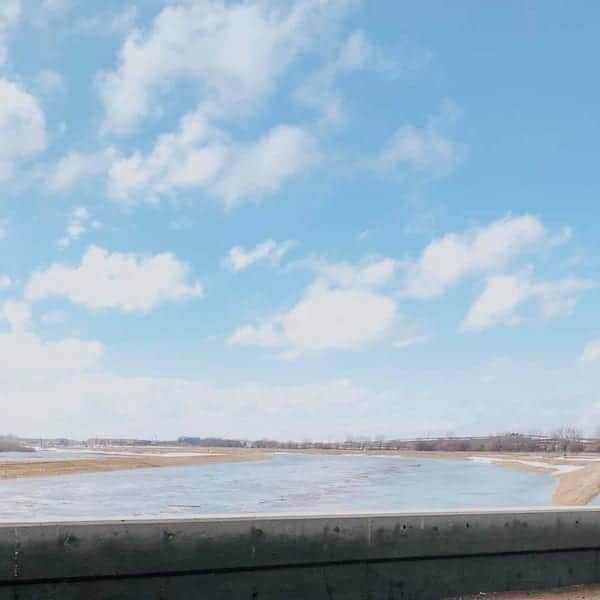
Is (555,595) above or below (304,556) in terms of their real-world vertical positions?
below

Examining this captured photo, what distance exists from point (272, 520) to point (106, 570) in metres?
1.44

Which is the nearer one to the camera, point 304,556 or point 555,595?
point 304,556

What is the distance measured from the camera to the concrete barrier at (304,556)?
5418mm

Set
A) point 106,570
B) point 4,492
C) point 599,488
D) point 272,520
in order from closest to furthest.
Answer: point 106,570 → point 272,520 → point 599,488 → point 4,492

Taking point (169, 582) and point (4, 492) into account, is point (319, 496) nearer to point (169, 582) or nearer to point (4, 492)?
point (4, 492)

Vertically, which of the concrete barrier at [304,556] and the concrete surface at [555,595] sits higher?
the concrete barrier at [304,556]

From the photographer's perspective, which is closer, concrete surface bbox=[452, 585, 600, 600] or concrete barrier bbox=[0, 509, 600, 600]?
concrete barrier bbox=[0, 509, 600, 600]

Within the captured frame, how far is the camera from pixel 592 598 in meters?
6.67

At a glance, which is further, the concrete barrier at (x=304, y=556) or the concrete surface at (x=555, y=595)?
the concrete surface at (x=555, y=595)

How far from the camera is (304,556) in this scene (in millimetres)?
6074

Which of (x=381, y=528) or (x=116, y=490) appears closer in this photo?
(x=381, y=528)

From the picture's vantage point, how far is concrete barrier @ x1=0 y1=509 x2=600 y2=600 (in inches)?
213

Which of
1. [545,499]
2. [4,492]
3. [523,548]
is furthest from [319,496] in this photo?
[523,548]

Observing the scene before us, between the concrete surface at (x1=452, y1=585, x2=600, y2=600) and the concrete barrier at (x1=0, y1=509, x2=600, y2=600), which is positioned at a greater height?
the concrete barrier at (x1=0, y1=509, x2=600, y2=600)
